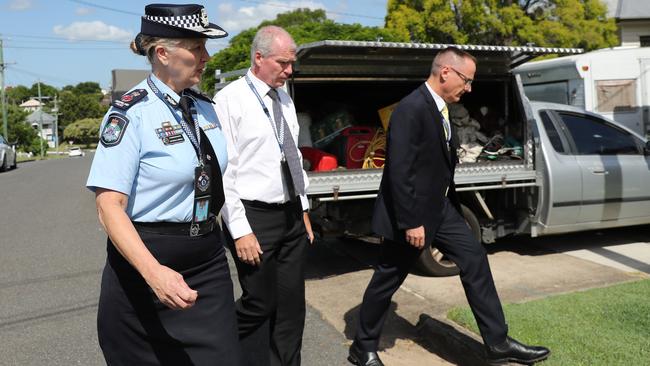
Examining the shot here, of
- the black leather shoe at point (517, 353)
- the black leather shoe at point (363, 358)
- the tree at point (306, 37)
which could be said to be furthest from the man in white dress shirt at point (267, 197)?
the tree at point (306, 37)

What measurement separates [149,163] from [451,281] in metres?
4.37

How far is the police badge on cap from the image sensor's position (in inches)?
88.0

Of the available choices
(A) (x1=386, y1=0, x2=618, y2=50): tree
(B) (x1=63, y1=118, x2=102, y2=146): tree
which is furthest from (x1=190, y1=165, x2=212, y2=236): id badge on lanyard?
(B) (x1=63, y1=118, x2=102, y2=146): tree

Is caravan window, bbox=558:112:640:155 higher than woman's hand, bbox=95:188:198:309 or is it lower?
lower

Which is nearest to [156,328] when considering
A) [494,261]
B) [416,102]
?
[416,102]

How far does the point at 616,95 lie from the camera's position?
10.9 m

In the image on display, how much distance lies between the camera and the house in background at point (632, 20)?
2764 cm

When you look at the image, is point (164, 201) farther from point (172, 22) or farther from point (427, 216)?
point (427, 216)

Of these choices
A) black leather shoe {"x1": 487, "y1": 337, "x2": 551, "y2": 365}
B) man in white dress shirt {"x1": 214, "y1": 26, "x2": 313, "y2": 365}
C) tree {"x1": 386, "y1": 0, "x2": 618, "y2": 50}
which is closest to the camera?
man in white dress shirt {"x1": 214, "y1": 26, "x2": 313, "y2": 365}

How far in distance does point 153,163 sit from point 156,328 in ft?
1.98

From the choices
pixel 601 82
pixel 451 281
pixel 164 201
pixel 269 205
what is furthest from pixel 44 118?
pixel 164 201

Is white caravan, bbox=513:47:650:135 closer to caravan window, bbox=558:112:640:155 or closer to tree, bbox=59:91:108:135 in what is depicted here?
caravan window, bbox=558:112:640:155

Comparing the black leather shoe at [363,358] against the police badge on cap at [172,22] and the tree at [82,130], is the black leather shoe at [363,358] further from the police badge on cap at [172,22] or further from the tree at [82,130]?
the tree at [82,130]

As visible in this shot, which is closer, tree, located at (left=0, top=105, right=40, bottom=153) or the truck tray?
the truck tray
